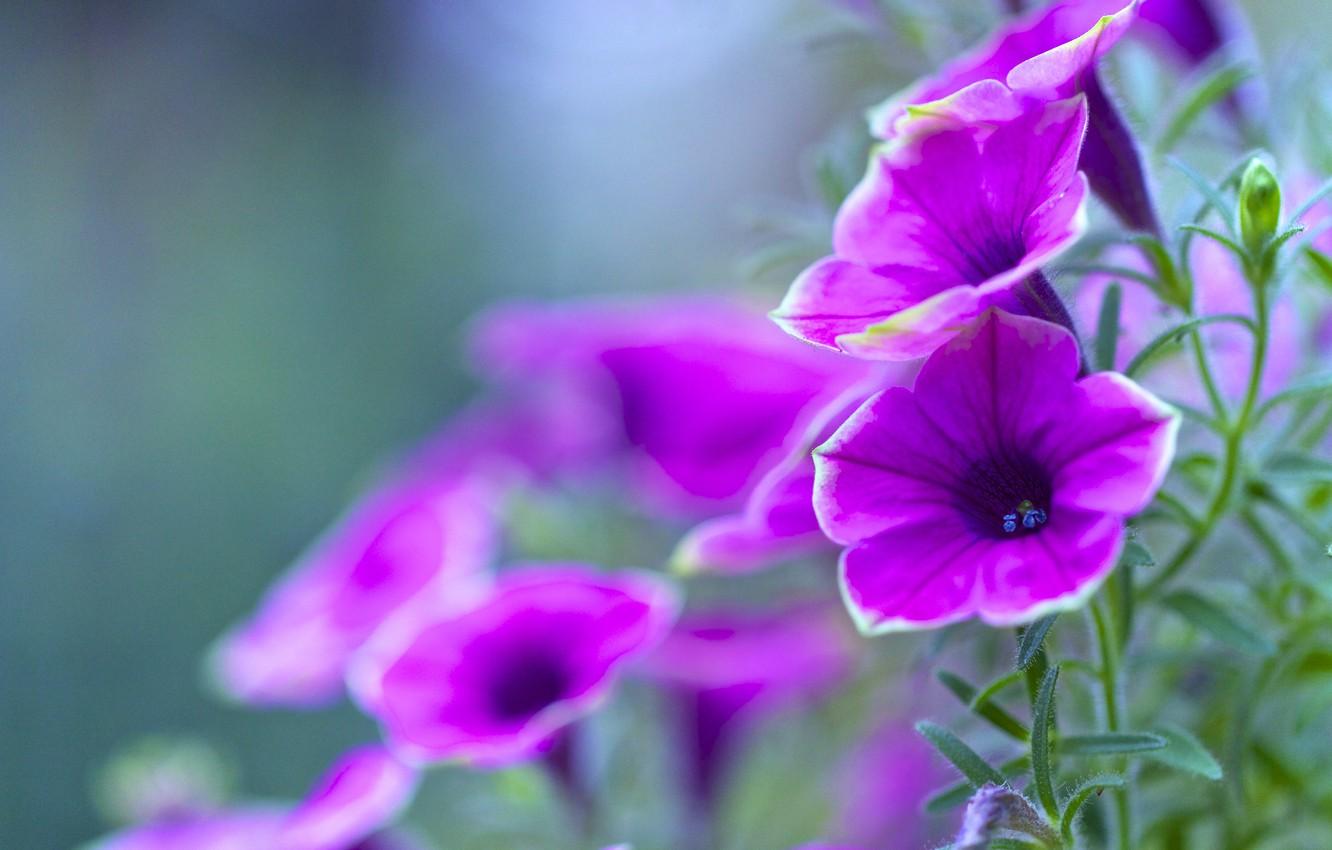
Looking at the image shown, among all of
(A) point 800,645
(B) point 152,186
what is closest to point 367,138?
(B) point 152,186

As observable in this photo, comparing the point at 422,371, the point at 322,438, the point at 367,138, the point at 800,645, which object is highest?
the point at 367,138

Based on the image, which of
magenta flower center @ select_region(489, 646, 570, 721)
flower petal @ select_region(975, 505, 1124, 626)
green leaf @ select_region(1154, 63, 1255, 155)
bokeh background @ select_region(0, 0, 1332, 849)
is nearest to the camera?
flower petal @ select_region(975, 505, 1124, 626)

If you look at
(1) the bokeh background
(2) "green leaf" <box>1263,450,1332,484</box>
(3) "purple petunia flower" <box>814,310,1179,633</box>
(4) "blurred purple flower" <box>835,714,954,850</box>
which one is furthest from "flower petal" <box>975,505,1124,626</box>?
(1) the bokeh background

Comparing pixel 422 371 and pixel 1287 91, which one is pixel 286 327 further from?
pixel 1287 91

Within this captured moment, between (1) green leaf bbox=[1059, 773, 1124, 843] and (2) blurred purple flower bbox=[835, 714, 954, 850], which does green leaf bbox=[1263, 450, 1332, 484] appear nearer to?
(1) green leaf bbox=[1059, 773, 1124, 843]

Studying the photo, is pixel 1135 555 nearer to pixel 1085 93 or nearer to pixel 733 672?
pixel 1085 93

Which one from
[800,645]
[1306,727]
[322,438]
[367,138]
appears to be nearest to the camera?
[1306,727]

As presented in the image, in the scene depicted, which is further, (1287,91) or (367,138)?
(367,138)
